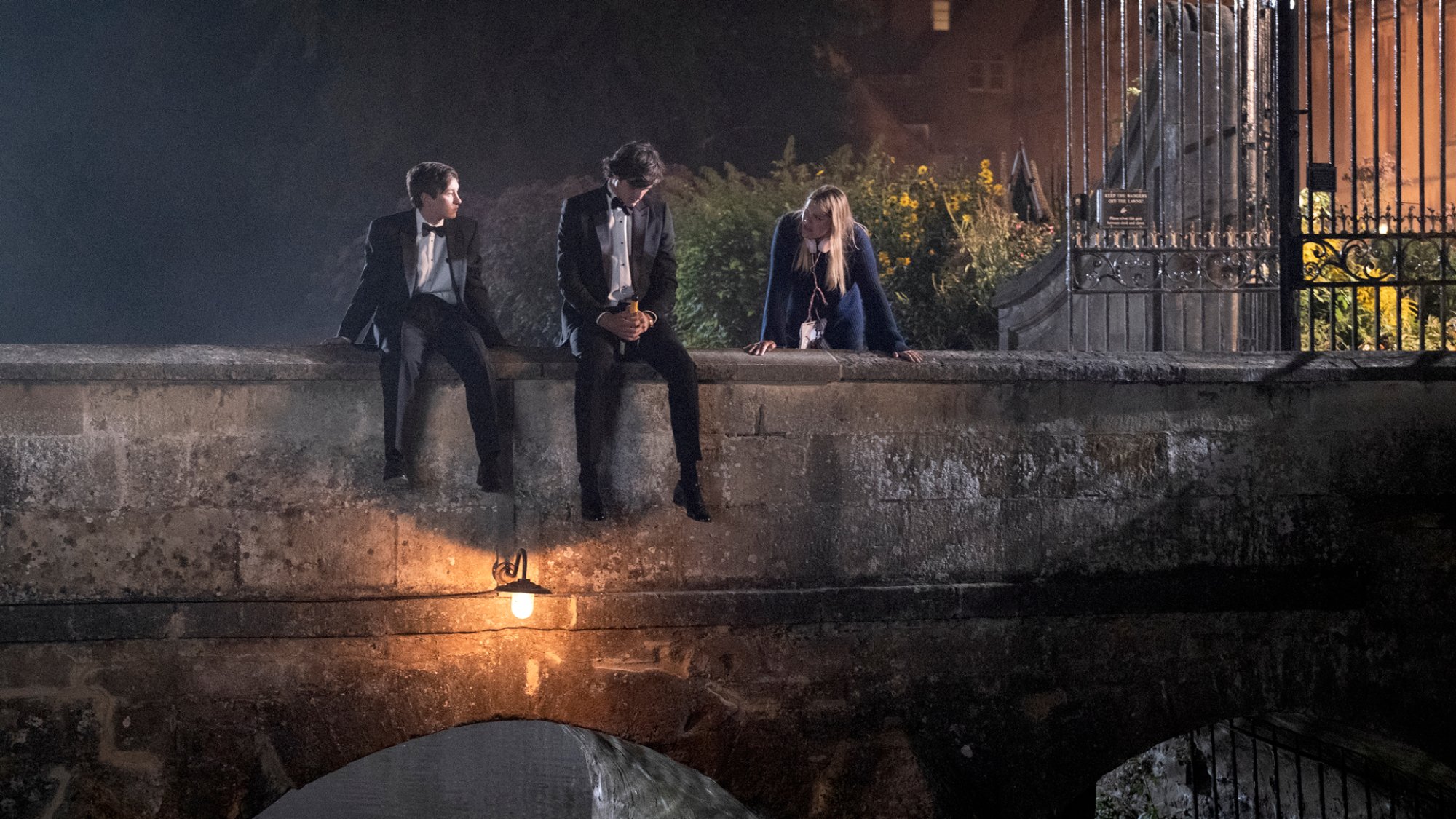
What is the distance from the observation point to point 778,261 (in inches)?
242

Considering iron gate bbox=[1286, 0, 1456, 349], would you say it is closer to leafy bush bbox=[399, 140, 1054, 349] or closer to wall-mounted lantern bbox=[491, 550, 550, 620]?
leafy bush bbox=[399, 140, 1054, 349]

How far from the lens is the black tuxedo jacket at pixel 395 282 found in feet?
17.4

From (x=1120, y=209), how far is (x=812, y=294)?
12.6ft

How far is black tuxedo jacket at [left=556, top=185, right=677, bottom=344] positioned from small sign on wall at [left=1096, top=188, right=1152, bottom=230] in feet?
8.83

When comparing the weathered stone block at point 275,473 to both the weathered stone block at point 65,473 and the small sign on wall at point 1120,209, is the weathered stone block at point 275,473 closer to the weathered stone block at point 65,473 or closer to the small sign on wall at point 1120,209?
the weathered stone block at point 65,473

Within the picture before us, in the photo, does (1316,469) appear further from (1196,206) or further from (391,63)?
(391,63)

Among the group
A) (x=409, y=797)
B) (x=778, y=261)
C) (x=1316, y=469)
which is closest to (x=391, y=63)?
(x=409, y=797)

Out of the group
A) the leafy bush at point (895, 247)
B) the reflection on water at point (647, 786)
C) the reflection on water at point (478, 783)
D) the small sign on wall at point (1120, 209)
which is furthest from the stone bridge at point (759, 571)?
the leafy bush at point (895, 247)

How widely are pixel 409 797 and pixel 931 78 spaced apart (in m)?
23.3

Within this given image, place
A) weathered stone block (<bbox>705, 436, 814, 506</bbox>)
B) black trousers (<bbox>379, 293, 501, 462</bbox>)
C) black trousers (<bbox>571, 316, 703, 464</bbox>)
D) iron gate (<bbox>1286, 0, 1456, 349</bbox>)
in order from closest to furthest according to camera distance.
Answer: black trousers (<bbox>379, 293, 501, 462</bbox>) → black trousers (<bbox>571, 316, 703, 464</bbox>) → weathered stone block (<bbox>705, 436, 814, 506</bbox>) → iron gate (<bbox>1286, 0, 1456, 349</bbox>)

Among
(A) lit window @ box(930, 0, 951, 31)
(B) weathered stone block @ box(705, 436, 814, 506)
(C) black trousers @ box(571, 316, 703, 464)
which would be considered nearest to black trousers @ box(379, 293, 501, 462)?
(C) black trousers @ box(571, 316, 703, 464)

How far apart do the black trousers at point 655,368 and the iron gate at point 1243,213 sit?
2.31 m

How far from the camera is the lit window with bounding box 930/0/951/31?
31734mm

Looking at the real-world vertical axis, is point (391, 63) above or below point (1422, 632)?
above
